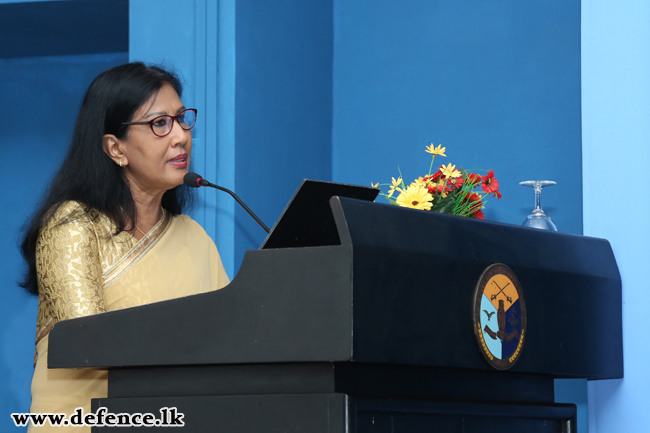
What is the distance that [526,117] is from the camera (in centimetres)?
261

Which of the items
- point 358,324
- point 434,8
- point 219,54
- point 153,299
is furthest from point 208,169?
point 358,324

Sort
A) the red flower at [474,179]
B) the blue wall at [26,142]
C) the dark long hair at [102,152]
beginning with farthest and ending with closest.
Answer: the blue wall at [26,142] < the red flower at [474,179] < the dark long hair at [102,152]

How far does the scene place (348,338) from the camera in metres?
0.93

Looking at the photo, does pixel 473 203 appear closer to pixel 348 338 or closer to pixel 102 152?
pixel 102 152

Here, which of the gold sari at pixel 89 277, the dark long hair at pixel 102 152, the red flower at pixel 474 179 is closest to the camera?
the gold sari at pixel 89 277

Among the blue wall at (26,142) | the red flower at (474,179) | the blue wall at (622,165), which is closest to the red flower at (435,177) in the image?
the red flower at (474,179)

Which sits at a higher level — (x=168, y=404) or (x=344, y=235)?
(x=344, y=235)

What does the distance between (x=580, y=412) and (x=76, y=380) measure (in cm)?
155

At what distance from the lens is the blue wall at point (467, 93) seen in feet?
8.43

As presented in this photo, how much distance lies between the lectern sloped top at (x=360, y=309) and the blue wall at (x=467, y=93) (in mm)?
1320

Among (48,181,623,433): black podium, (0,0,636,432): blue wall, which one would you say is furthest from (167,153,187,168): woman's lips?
(48,181,623,433): black podium

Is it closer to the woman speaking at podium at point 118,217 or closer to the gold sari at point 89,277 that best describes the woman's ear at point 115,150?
the woman speaking at podium at point 118,217

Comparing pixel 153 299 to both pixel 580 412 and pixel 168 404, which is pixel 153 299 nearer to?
pixel 168 404

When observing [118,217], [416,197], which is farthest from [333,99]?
[118,217]
